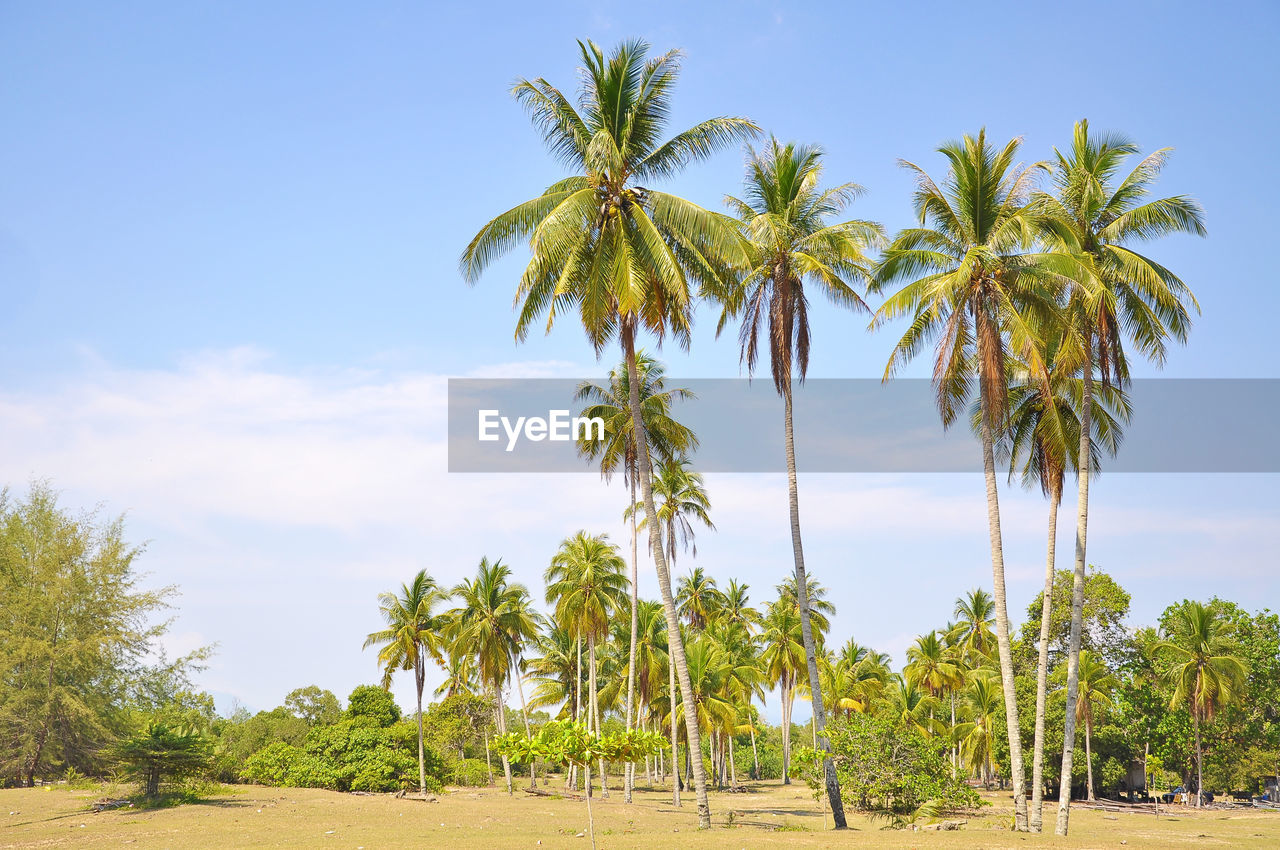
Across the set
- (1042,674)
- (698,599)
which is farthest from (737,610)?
(1042,674)

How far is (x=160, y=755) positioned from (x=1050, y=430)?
28811 millimetres

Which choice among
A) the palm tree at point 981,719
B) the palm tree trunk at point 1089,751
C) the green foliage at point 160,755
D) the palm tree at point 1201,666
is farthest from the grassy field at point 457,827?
the palm tree at point 981,719

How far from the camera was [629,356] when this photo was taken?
23.2m

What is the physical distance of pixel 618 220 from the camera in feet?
72.4

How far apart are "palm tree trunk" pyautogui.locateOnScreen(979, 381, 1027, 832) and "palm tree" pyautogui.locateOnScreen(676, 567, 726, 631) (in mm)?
42333

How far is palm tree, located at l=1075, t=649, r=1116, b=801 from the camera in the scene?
4375cm

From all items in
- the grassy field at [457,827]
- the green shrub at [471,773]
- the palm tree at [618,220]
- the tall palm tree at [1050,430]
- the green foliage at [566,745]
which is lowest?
the green shrub at [471,773]

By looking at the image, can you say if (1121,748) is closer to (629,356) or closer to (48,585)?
(629,356)

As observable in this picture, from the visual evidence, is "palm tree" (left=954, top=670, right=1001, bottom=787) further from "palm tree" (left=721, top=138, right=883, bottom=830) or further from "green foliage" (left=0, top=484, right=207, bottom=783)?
"green foliage" (left=0, top=484, right=207, bottom=783)

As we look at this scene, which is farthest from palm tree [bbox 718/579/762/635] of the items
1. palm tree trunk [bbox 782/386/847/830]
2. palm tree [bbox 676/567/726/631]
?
palm tree trunk [bbox 782/386/847/830]

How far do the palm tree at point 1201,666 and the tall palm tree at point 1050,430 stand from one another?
25.6 meters

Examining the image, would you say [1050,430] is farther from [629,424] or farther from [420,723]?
[420,723]

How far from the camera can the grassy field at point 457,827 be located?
19.1 metres

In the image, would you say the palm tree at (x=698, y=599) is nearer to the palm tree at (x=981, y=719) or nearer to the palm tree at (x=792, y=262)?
the palm tree at (x=981, y=719)
